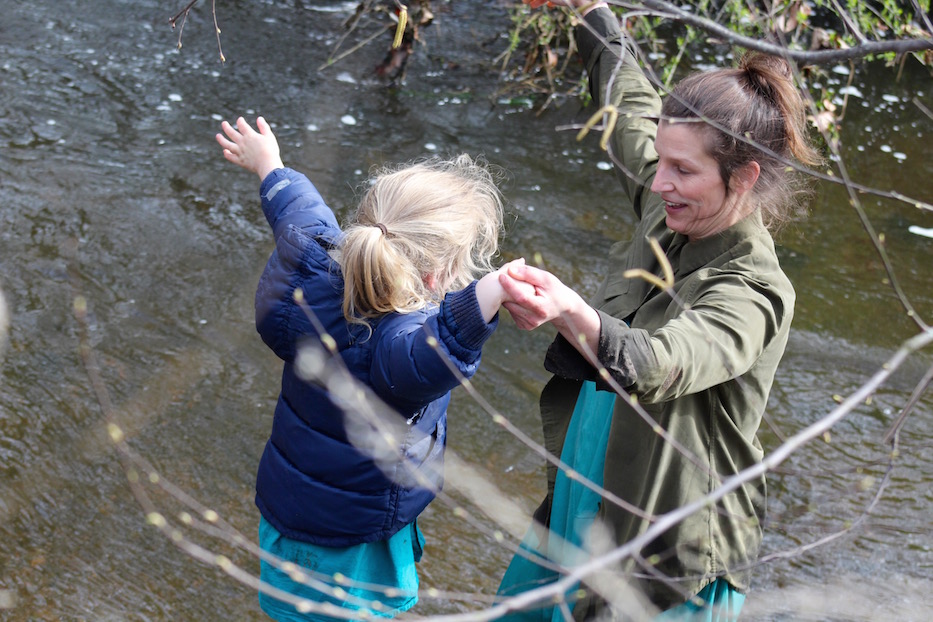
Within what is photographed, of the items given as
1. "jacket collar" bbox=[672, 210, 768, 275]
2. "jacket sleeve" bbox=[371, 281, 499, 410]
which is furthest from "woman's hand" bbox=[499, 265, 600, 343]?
"jacket collar" bbox=[672, 210, 768, 275]

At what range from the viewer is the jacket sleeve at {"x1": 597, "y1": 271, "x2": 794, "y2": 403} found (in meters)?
1.44

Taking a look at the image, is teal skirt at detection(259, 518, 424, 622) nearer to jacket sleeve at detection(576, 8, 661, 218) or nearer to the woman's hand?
the woman's hand

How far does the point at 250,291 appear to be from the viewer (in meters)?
3.81

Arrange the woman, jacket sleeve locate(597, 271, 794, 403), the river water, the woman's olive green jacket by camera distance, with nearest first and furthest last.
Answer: jacket sleeve locate(597, 271, 794, 403), the woman's olive green jacket, the woman, the river water

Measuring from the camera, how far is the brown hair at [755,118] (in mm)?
1742

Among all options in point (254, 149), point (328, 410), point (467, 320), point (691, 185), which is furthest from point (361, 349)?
point (691, 185)

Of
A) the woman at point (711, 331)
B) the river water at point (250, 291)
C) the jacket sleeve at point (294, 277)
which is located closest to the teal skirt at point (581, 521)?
the woman at point (711, 331)

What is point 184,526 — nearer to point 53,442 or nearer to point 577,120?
point 53,442

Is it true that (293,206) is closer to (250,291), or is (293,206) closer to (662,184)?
(662,184)

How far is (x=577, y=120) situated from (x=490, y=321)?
161 inches

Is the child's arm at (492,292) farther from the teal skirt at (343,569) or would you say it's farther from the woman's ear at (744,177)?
the teal skirt at (343,569)

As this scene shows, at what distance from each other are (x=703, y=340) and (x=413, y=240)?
58cm

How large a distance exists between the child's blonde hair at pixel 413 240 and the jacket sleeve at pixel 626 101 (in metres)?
0.41

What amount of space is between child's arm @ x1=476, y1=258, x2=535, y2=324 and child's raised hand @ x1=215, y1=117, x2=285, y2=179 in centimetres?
71
